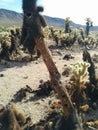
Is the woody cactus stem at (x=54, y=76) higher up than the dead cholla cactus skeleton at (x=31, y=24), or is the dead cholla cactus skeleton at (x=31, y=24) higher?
the dead cholla cactus skeleton at (x=31, y=24)

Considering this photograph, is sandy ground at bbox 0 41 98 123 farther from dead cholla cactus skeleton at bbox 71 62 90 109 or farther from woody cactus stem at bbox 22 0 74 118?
woody cactus stem at bbox 22 0 74 118

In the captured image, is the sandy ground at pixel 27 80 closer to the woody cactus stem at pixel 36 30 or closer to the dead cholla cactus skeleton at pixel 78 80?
the dead cholla cactus skeleton at pixel 78 80

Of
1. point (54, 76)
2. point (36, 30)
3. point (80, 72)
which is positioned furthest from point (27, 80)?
point (36, 30)

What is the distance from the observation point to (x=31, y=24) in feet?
44.5

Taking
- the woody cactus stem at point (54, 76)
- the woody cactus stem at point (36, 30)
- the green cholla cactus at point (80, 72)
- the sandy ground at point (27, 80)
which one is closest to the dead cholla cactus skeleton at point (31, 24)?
the woody cactus stem at point (36, 30)

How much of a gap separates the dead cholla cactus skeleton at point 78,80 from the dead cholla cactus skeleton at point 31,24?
372 centimetres

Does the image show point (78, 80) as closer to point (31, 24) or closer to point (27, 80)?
point (31, 24)

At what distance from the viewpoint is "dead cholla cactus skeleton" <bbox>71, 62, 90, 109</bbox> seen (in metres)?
17.2

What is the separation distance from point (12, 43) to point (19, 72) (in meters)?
5.71

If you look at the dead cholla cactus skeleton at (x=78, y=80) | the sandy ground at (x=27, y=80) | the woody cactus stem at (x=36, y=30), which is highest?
the woody cactus stem at (x=36, y=30)

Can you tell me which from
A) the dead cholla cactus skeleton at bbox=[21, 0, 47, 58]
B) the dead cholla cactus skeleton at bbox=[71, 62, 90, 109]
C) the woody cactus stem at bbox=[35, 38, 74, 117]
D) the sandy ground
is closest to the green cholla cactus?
the dead cholla cactus skeleton at bbox=[71, 62, 90, 109]

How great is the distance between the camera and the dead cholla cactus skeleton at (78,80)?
1719cm

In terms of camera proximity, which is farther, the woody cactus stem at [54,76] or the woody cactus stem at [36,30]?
the woody cactus stem at [54,76]

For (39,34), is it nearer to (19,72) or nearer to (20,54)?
(19,72)
